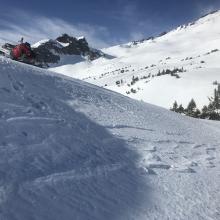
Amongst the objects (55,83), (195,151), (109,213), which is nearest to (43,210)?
(109,213)

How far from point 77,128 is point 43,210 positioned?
4.16 m

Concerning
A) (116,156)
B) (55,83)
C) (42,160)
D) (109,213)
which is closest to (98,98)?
(55,83)

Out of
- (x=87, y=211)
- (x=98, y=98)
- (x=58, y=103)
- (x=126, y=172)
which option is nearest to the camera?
(x=87, y=211)

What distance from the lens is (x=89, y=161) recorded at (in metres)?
8.57

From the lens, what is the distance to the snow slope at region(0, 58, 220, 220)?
6637 millimetres

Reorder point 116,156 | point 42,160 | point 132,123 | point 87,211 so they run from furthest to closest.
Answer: point 132,123 → point 116,156 → point 42,160 → point 87,211

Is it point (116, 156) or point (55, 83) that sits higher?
point (55, 83)

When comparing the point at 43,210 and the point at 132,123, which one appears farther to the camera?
the point at 132,123

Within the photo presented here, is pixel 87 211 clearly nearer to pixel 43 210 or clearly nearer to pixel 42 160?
pixel 43 210

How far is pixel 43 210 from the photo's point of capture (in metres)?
6.12

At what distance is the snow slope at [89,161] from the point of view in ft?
21.8

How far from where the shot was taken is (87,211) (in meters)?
6.53

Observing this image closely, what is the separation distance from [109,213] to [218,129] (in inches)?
455

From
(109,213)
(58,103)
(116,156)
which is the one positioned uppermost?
(58,103)
